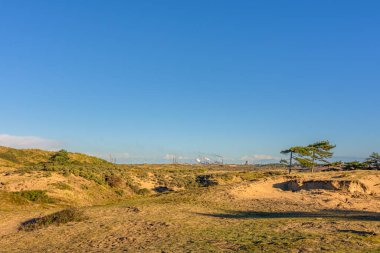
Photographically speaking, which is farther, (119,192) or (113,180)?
(113,180)

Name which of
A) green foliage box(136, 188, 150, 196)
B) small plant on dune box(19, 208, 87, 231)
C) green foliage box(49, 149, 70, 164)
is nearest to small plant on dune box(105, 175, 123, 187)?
green foliage box(136, 188, 150, 196)

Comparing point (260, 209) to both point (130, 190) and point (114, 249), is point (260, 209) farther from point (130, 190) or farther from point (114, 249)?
point (130, 190)

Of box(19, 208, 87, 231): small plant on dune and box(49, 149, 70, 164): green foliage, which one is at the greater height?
box(49, 149, 70, 164): green foliage

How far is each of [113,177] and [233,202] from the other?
60.2 ft

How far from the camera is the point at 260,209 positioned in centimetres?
2295

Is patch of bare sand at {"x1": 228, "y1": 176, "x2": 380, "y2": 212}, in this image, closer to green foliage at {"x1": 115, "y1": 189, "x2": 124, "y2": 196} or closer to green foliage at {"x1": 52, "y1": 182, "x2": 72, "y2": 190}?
green foliage at {"x1": 115, "y1": 189, "x2": 124, "y2": 196}

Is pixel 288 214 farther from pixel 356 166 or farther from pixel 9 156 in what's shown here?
pixel 9 156

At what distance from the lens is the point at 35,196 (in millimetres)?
28391

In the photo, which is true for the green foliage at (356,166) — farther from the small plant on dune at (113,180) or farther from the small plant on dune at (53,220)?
the small plant on dune at (53,220)

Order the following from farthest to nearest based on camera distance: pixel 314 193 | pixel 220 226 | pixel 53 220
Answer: pixel 314 193
pixel 53 220
pixel 220 226

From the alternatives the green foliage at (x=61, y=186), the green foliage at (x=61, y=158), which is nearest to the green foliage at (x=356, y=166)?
the green foliage at (x=61, y=186)

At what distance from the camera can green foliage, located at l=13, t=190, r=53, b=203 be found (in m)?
28.0

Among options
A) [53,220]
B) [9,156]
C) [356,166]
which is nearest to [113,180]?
[53,220]

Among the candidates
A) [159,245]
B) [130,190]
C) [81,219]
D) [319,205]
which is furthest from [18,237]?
[130,190]
